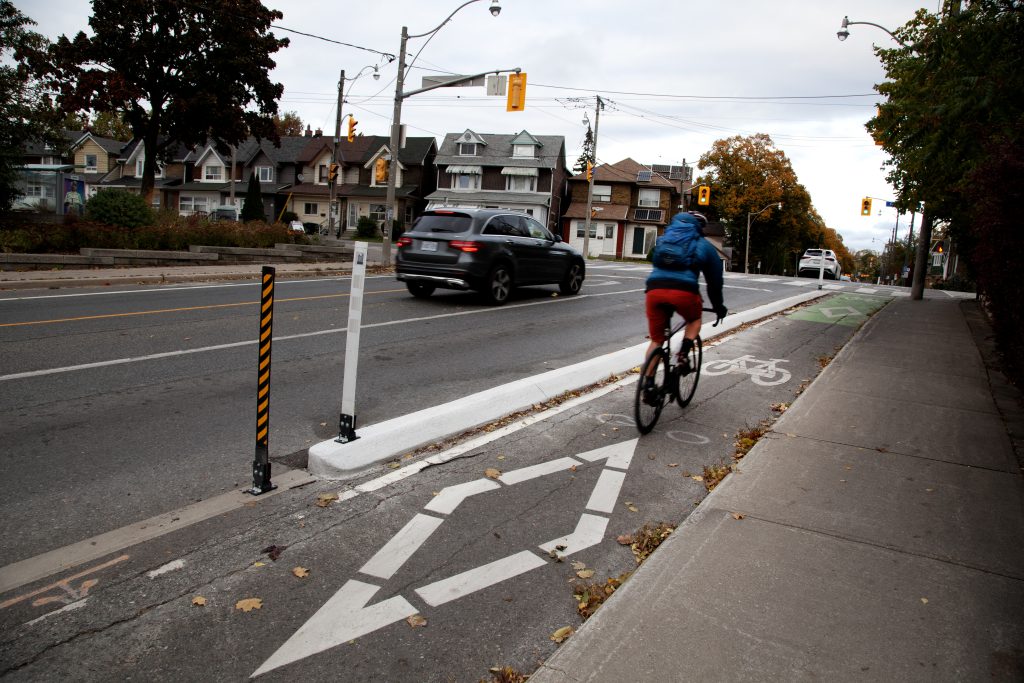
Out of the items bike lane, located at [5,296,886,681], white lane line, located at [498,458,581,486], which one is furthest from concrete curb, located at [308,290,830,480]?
white lane line, located at [498,458,581,486]

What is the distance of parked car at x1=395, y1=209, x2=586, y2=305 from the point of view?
13188 millimetres

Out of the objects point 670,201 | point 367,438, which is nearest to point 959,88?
point 367,438

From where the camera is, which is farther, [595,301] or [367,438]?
[595,301]

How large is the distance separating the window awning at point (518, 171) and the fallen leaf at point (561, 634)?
182 feet

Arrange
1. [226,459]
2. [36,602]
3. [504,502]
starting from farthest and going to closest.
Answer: [226,459], [504,502], [36,602]

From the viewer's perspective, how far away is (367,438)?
4.96 m

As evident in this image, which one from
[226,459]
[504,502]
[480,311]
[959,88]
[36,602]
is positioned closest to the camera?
[36,602]

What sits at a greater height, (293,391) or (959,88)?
(959,88)

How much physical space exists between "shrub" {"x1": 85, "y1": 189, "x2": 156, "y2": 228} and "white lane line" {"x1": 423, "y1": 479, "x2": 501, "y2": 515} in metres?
17.2

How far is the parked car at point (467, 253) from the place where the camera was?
13.2m

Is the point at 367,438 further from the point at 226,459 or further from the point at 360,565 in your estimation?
the point at 360,565

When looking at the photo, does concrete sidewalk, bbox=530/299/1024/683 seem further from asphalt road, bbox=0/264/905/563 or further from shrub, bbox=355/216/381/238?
shrub, bbox=355/216/381/238

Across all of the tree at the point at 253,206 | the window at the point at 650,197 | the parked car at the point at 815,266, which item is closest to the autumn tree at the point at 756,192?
the window at the point at 650,197

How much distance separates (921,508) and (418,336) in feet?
22.4
